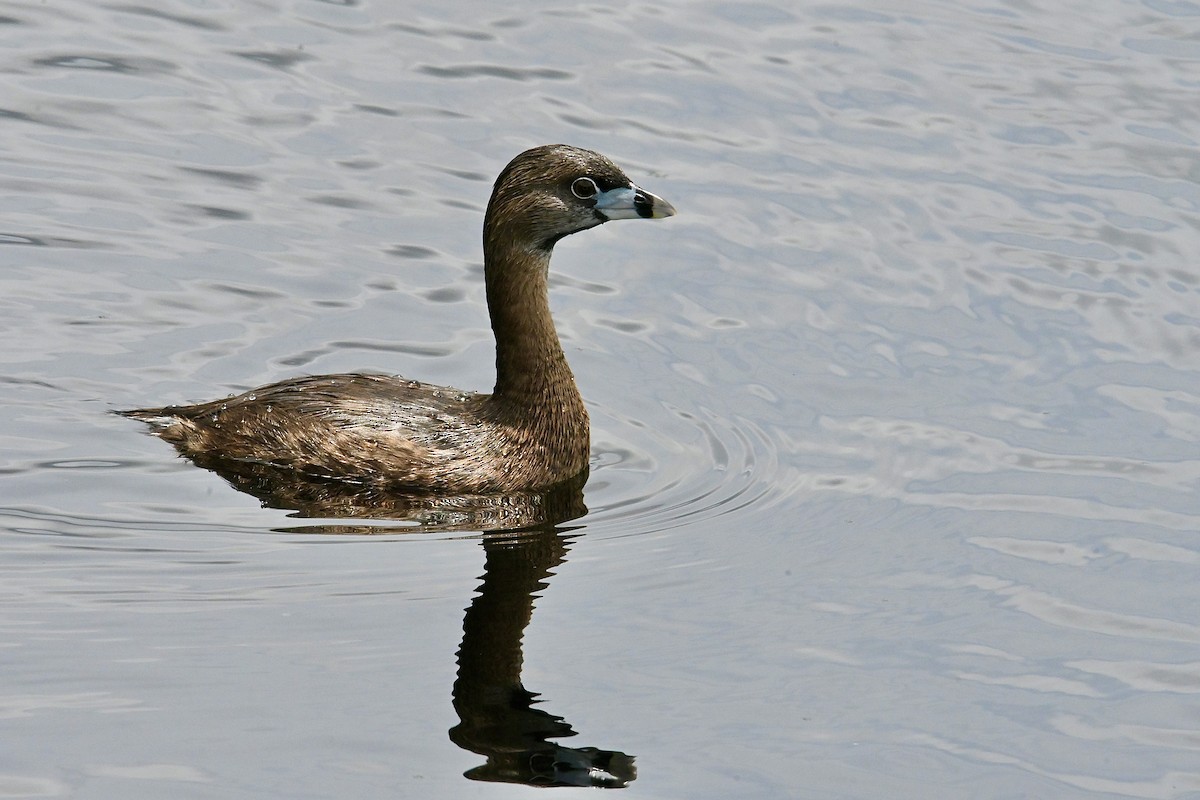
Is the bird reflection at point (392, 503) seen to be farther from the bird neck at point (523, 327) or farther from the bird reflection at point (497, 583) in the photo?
the bird neck at point (523, 327)

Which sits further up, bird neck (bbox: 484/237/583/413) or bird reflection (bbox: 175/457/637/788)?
bird neck (bbox: 484/237/583/413)

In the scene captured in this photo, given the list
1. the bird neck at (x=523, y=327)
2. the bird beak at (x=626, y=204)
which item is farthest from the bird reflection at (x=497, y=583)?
the bird beak at (x=626, y=204)

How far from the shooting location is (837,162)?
12359 mm

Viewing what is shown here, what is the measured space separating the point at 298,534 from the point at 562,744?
2.20m

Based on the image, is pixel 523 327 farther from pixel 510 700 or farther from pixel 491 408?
pixel 510 700

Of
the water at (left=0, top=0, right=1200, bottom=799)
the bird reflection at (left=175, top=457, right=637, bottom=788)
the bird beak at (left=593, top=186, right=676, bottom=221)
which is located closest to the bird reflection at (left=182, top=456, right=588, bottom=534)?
the bird reflection at (left=175, top=457, right=637, bottom=788)

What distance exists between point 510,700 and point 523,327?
2750 mm

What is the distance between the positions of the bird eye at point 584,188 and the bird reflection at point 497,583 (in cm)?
139

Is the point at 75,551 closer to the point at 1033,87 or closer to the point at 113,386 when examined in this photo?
the point at 113,386

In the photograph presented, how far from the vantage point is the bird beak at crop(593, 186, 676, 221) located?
909 centimetres

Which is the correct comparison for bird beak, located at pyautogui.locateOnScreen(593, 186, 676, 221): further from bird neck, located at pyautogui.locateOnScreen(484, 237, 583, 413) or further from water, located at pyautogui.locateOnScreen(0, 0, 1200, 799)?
water, located at pyautogui.locateOnScreen(0, 0, 1200, 799)

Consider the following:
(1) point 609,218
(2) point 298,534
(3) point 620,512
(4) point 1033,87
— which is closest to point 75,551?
(2) point 298,534

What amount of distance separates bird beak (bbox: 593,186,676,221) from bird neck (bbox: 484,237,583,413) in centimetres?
37

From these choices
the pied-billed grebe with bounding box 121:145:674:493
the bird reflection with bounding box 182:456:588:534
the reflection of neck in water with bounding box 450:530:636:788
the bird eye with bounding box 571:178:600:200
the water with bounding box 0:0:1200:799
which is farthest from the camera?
the bird eye with bounding box 571:178:600:200
